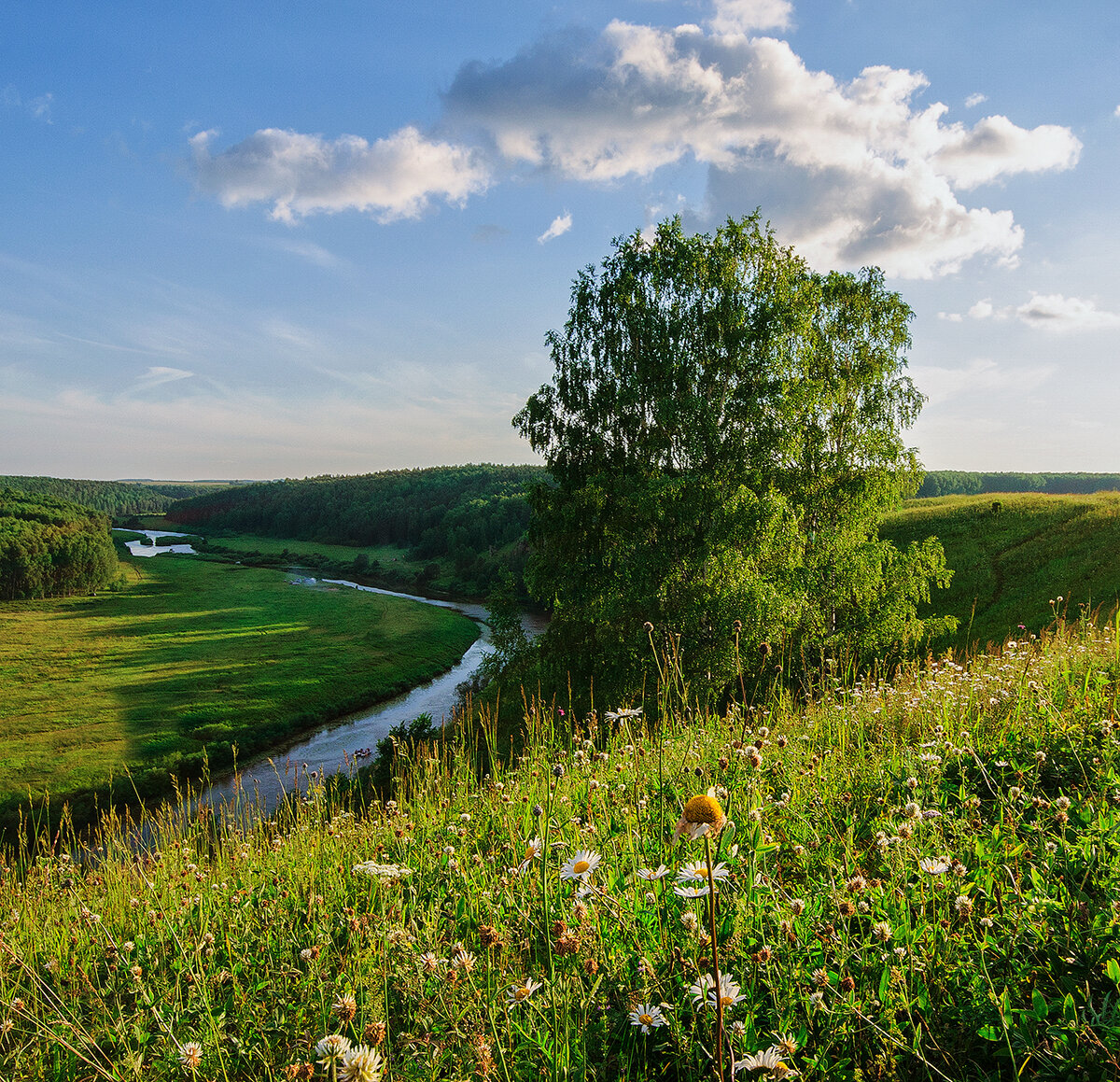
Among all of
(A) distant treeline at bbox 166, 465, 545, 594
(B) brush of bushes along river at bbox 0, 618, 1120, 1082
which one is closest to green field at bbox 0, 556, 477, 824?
(B) brush of bushes along river at bbox 0, 618, 1120, 1082

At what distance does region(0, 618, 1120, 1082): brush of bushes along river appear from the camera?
239 cm

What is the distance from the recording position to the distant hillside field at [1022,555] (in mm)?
27828

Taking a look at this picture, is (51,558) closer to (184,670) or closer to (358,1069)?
(184,670)

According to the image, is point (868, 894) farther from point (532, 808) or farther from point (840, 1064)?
point (532, 808)

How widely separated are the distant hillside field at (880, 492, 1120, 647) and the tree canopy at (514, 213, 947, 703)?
19.7 feet

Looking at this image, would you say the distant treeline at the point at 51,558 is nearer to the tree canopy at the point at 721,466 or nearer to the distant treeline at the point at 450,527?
the distant treeline at the point at 450,527

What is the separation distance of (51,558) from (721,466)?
111909mm

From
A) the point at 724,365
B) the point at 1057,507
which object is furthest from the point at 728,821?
the point at 1057,507

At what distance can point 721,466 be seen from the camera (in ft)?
65.8

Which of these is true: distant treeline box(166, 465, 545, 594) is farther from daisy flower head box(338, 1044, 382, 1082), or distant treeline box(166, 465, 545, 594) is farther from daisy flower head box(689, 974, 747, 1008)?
daisy flower head box(338, 1044, 382, 1082)

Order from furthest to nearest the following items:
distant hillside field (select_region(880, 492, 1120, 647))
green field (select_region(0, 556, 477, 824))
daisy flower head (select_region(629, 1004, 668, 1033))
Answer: green field (select_region(0, 556, 477, 824)) → distant hillside field (select_region(880, 492, 1120, 647)) → daisy flower head (select_region(629, 1004, 668, 1033))

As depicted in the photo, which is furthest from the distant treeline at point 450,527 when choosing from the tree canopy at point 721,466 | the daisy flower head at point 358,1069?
the daisy flower head at point 358,1069

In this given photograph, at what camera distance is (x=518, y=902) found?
11.7 feet

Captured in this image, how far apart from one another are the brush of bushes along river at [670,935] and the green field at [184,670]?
2212cm
